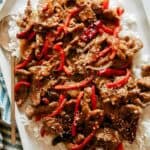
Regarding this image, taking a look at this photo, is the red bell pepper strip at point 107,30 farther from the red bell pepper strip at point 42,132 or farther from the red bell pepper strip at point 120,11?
the red bell pepper strip at point 42,132

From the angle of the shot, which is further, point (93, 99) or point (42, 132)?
point (42, 132)

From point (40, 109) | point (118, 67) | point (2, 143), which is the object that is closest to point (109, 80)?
point (118, 67)

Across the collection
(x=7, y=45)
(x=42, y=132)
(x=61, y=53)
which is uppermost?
(x=7, y=45)

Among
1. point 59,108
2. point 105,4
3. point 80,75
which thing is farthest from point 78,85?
point 105,4

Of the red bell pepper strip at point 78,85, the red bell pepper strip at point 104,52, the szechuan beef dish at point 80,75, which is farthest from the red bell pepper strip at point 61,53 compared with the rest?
the red bell pepper strip at point 104,52

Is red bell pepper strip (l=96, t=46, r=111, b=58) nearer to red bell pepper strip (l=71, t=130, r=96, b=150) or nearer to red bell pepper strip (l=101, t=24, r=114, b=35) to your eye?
red bell pepper strip (l=101, t=24, r=114, b=35)

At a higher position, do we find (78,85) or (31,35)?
(31,35)

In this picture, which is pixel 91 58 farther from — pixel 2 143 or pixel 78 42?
pixel 2 143

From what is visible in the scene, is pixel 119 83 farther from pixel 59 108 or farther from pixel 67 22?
pixel 67 22
